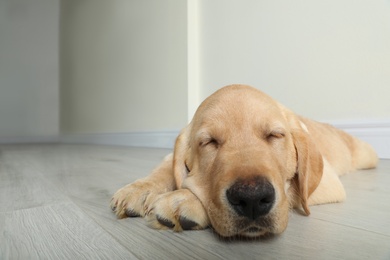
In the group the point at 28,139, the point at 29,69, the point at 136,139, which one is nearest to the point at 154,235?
the point at 136,139

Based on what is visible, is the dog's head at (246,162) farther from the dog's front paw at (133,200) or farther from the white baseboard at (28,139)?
the white baseboard at (28,139)

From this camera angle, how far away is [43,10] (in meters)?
10.6

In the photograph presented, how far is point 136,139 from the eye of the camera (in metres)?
6.21

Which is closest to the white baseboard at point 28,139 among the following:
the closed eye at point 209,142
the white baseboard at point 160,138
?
the white baseboard at point 160,138

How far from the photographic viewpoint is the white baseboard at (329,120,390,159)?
3.07 meters

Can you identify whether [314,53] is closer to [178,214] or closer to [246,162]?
[246,162]

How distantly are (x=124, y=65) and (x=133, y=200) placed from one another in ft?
18.7

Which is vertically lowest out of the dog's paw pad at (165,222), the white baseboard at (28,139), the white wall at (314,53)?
the white baseboard at (28,139)

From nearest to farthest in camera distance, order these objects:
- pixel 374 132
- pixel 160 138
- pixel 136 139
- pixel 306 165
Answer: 1. pixel 306 165
2. pixel 374 132
3. pixel 160 138
4. pixel 136 139

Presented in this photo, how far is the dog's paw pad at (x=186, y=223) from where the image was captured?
1078 mm

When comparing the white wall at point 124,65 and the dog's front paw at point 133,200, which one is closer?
the dog's front paw at point 133,200

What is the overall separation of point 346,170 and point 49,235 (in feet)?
7.42

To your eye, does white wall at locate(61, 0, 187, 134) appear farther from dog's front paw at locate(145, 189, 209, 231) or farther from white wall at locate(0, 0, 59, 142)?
dog's front paw at locate(145, 189, 209, 231)

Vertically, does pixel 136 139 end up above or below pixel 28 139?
above
